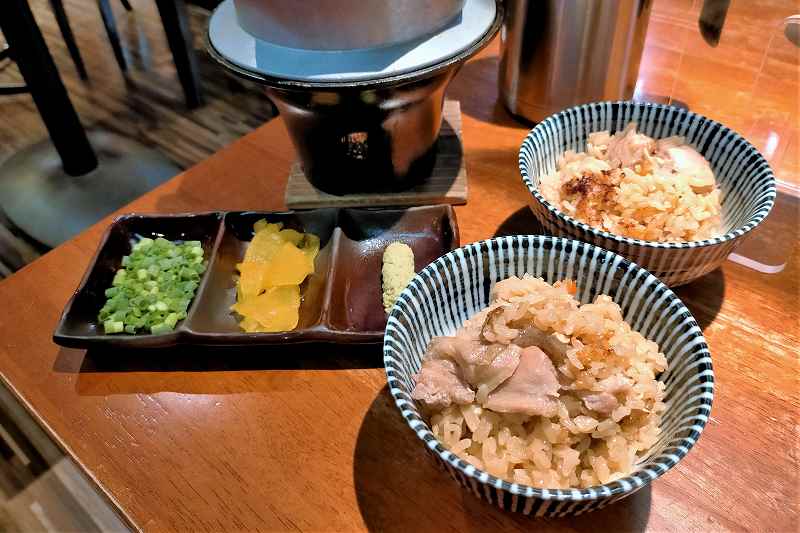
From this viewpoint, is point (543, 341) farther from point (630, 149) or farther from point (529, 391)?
point (630, 149)

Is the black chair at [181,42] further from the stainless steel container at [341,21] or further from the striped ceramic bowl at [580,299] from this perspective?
the striped ceramic bowl at [580,299]

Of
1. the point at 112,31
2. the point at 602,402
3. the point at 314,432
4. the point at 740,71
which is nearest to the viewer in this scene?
the point at 602,402

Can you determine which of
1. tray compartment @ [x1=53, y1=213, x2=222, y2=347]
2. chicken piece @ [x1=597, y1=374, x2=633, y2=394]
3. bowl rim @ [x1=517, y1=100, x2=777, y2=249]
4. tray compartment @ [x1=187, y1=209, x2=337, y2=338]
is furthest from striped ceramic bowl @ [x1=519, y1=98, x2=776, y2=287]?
tray compartment @ [x1=53, y1=213, x2=222, y2=347]

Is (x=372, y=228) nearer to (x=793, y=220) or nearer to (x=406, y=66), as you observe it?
(x=406, y=66)

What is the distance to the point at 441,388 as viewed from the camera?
0.69 meters

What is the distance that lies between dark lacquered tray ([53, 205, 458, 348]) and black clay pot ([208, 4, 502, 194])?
117mm

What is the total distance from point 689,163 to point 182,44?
8.65 feet

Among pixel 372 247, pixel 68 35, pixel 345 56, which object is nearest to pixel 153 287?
pixel 372 247

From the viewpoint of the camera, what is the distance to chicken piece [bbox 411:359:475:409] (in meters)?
0.68

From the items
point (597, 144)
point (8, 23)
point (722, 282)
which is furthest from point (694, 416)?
point (8, 23)

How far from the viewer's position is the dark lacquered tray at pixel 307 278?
93 cm

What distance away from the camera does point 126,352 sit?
97cm

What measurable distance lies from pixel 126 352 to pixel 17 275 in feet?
1.22

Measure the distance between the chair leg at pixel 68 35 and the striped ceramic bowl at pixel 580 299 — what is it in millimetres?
3426
